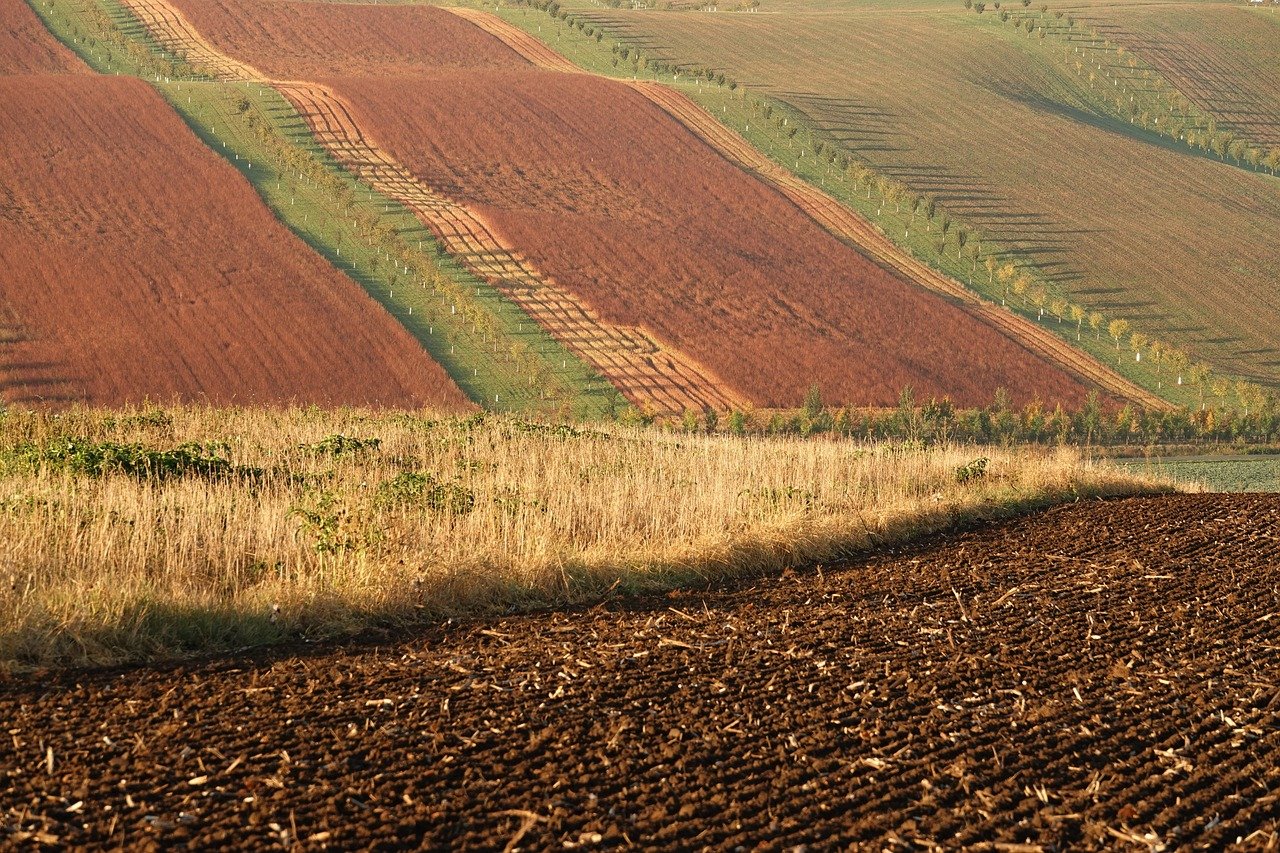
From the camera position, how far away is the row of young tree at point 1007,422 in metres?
38.2

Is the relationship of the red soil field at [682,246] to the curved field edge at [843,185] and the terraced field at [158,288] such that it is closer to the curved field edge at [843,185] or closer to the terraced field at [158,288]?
the curved field edge at [843,185]

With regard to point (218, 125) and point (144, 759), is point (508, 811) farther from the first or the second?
point (218, 125)

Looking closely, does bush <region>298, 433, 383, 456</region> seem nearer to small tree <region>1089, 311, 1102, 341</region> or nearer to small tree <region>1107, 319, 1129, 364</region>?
small tree <region>1107, 319, 1129, 364</region>

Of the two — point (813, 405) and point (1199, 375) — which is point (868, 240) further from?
point (813, 405)

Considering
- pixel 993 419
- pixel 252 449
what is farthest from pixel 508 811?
pixel 993 419

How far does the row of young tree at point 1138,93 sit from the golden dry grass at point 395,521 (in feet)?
237

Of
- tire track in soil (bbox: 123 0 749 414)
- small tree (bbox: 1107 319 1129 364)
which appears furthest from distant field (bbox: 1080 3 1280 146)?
tire track in soil (bbox: 123 0 749 414)

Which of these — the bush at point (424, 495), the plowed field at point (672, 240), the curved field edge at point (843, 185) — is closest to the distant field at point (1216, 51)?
the curved field edge at point (843, 185)

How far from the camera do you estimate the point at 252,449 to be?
17.8m

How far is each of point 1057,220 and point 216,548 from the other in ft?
192

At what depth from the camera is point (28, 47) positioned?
244ft

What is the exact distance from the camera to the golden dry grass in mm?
9852

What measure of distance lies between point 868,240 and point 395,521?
48390 millimetres

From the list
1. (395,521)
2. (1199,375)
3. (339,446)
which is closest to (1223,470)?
(1199,375)
